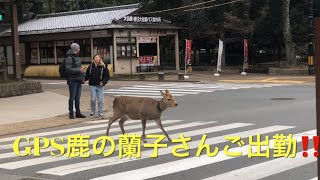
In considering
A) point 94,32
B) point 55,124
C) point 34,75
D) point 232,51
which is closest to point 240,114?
point 55,124

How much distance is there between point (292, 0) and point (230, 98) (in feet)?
83.8

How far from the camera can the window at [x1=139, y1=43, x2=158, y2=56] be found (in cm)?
4037

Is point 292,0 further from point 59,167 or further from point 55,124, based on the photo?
point 59,167

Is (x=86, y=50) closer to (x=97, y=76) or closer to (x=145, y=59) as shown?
(x=145, y=59)

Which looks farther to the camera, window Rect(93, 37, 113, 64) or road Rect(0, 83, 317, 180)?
window Rect(93, 37, 113, 64)

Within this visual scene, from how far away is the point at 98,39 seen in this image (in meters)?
39.7

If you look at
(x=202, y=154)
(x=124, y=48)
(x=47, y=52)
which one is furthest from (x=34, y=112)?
(x=47, y=52)

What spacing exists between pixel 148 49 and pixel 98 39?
4.20 metres

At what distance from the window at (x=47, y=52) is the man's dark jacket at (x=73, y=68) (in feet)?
99.6

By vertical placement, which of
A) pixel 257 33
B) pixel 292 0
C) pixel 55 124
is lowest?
pixel 55 124

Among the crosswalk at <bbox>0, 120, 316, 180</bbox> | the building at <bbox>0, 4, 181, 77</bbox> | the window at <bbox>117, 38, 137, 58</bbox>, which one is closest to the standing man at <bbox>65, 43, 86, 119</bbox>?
the crosswalk at <bbox>0, 120, 316, 180</bbox>

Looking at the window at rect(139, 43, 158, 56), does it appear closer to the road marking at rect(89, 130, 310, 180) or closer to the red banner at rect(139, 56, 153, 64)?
the red banner at rect(139, 56, 153, 64)

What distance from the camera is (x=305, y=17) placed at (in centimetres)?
4059

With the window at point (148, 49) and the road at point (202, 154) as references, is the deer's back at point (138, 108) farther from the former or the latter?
the window at point (148, 49)
